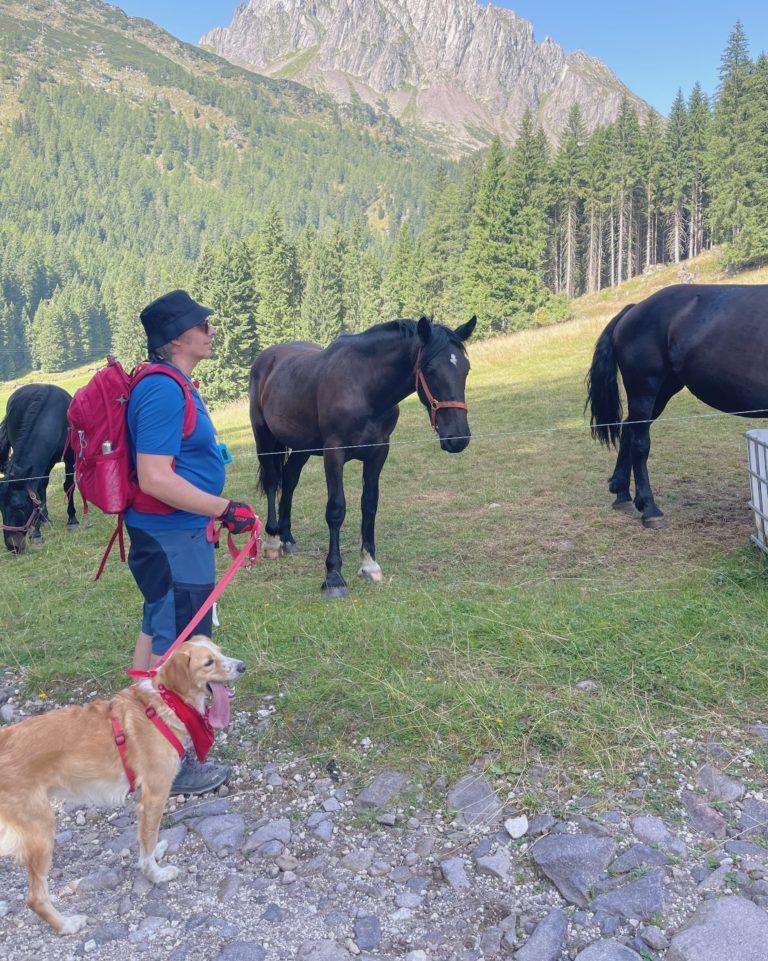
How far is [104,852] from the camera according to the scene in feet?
11.5

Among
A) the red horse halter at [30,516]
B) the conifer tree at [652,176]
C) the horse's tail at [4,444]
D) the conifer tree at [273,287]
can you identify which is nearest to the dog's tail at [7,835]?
the red horse halter at [30,516]

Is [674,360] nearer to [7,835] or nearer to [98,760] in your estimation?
[98,760]

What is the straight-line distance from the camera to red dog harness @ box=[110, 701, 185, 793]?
123 inches

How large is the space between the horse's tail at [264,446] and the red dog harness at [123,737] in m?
5.26

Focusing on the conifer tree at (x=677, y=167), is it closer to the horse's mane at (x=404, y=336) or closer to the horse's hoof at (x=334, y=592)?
the horse's mane at (x=404, y=336)

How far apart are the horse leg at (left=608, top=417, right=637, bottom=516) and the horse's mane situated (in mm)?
Answer: 3104

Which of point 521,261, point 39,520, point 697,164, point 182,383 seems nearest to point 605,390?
point 182,383

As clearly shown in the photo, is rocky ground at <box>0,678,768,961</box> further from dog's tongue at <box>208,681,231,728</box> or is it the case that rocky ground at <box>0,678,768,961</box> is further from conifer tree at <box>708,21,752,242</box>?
conifer tree at <box>708,21,752,242</box>

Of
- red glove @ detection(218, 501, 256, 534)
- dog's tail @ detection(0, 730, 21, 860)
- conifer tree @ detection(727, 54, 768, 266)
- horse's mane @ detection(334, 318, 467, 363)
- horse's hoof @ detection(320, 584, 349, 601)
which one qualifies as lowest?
horse's hoof @ detection(320, 584, 349, 601)

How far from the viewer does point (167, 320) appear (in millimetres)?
3531

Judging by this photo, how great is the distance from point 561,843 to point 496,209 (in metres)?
46.2

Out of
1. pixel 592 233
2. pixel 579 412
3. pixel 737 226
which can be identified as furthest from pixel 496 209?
pixel 579 412

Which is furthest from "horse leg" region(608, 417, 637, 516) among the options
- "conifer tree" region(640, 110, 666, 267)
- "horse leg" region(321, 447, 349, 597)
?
"conifer tree" region(640, 110, 666, 267)

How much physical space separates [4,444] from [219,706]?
28.7 feet
